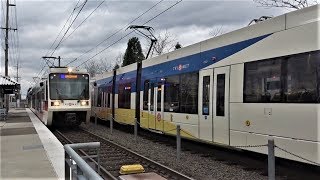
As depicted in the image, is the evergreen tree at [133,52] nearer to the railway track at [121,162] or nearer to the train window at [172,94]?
the train window at [172,94]

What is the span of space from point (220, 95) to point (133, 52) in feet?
192

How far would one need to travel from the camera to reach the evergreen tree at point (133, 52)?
67.6 meters

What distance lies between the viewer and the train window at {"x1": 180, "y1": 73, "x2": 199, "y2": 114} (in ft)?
42.6

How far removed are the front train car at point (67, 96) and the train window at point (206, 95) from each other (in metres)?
11.0

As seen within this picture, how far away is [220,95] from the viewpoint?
11352 mm

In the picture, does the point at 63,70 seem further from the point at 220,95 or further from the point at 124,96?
the point at 220,95

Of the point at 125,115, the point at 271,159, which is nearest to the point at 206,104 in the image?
the point at 271,159

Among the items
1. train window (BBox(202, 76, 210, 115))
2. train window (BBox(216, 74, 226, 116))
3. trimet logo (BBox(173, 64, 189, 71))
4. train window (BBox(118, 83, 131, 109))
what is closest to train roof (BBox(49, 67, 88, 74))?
train window (BBox(118, 83, 131, 109))

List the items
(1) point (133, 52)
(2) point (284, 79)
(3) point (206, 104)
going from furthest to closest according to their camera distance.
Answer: (1) point (133, 52) < (3) point (206, 104) < (2) point (284, 79)

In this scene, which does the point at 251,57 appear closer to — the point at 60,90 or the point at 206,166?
the point at 206,166

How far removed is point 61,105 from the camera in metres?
21.8

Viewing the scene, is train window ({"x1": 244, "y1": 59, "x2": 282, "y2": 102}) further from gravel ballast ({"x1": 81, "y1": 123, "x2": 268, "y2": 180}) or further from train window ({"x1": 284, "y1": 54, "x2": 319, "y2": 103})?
gravel ballast ({"x1": 81, "y1": 123, "x2": 268, "y2": 180})

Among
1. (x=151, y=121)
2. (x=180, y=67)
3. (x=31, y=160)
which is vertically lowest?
(x=31, y=160)

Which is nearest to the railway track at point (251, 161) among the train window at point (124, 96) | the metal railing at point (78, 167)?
the metal railing at point (78, 167)
